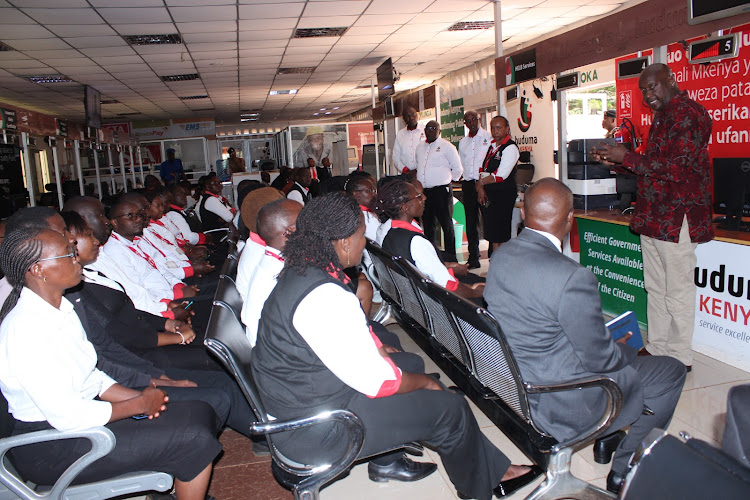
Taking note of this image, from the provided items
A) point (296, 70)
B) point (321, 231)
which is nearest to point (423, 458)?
point (321, 231)

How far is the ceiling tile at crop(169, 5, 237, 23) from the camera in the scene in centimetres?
610

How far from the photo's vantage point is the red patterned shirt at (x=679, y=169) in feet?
9.77

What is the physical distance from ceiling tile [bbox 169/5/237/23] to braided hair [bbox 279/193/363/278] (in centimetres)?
521

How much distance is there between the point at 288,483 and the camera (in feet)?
5.78

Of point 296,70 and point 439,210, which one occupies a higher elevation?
point 296,70

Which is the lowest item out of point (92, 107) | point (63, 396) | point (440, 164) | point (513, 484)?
point (513, 484)

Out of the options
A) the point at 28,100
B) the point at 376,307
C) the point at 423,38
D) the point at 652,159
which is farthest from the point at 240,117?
the point at 652,159

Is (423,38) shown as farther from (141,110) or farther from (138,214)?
(141,110)

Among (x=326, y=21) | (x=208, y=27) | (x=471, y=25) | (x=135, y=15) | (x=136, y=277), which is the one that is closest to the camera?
(x=136, y=277)

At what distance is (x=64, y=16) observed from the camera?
6.13 meters

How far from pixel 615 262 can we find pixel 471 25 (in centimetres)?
520

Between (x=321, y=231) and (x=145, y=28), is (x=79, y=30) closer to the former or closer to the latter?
(x=145, y=28)

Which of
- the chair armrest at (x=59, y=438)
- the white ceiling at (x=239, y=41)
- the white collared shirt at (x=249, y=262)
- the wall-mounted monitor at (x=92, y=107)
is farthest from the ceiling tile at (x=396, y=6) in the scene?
the wall-mounted monitor at (x=92, y=107)

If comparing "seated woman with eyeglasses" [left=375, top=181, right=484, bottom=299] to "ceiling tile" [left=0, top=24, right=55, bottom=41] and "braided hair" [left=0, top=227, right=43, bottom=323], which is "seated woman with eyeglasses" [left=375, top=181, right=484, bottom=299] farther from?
"ceiling tile" [left=0, top=24, right=55, bottom=41]
